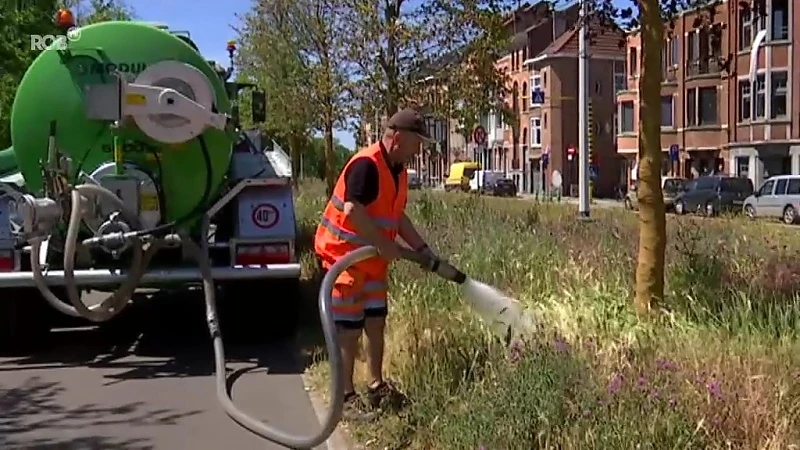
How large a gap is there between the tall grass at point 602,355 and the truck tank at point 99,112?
2026 millimetres

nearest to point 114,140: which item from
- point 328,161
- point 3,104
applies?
point 328,161

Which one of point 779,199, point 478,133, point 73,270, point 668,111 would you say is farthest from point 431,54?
point 668,111

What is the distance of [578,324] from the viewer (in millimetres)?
6281

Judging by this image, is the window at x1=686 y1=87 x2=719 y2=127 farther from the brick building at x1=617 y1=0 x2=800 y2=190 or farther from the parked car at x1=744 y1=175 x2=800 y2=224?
the parked car at x1=744 y1=175 x2=800 y2=224

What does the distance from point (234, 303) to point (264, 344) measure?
47 cm

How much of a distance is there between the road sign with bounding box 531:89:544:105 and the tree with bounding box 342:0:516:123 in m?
51.9

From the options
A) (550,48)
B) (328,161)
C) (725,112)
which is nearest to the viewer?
(328,161)

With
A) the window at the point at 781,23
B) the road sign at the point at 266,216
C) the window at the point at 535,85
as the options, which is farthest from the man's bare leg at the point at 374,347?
the window at the point at 535,85

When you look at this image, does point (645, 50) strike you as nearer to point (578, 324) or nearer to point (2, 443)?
point (578, 324)

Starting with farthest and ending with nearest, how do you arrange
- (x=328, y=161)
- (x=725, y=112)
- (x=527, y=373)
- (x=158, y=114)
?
(x=725, y=112) < (x=328, y=161) < (x=158, y=114) < (x=527, y=373)

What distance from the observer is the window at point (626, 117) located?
61.2m

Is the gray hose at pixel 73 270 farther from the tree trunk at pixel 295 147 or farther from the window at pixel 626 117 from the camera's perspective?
the window at pixel 626 117

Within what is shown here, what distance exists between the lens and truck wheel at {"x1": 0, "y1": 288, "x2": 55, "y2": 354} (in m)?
9.05

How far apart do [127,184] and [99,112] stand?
0.59 metres
